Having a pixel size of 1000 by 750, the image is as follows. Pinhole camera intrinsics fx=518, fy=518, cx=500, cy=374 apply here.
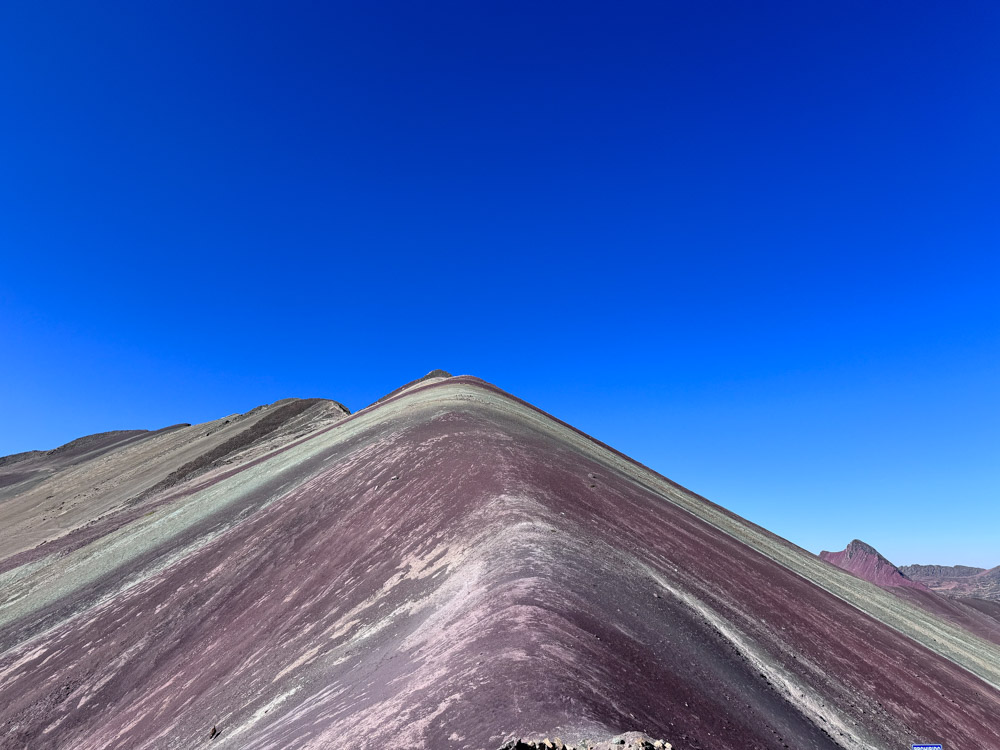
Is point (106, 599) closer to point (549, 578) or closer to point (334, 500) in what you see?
point (334, 500)

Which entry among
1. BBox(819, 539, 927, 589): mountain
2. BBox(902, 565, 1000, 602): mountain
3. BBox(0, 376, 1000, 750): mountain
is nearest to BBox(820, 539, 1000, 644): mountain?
BBox(819, 539, 927, 589): mountain

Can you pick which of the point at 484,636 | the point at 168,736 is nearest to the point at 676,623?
the point at 484,636

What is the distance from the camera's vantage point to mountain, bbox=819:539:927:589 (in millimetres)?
75875

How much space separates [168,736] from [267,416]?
163 ft

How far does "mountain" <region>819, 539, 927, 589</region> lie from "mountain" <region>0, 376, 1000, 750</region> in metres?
59.2

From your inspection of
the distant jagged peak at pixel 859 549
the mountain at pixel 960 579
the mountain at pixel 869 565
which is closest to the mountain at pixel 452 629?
the mountain at pixel 869 565

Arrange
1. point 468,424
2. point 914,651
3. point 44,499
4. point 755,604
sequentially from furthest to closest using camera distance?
point 44,499
point 468,424
point 914,651
point 755,604

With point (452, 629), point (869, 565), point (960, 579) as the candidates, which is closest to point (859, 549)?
point (869, 565)

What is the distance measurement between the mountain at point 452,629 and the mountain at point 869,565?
59.2 meters

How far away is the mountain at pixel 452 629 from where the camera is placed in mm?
7504

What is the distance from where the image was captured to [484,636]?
844 cm

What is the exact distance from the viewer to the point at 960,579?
140625 millimetres

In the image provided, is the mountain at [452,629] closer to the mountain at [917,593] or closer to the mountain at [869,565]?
the mountain at [917,593]

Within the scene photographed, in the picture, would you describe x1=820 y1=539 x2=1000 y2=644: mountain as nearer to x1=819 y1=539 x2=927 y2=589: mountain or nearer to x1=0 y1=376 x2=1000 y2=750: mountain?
x1=819 y1=539 x2=927 y2=589: mountain
